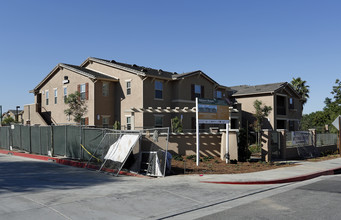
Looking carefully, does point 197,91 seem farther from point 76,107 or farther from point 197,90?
point 76,107

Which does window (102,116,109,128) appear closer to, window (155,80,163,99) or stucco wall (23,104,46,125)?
window (155,80,163,99)

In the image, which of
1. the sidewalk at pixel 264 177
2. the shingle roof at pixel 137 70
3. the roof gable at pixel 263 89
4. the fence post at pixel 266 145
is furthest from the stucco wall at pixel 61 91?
the roof gable at pixel 263 89

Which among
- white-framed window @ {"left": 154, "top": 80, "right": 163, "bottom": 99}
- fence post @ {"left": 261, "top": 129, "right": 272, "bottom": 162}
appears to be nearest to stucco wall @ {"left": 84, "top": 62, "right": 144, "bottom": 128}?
white-framed window @ {"left": 154, "top": 80, "right": 163, "bottom": 99}

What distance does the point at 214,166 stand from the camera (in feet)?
52.4

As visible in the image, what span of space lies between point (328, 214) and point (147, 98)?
20.1 m

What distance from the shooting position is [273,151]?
2061cm

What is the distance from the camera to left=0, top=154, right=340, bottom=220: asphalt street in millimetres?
7695

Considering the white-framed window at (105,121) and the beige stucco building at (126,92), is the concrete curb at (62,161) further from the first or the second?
the white-framed window at (105,121)

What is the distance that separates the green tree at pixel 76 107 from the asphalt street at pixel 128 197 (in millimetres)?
13380

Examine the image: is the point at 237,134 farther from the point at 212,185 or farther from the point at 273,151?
the point at 212,185

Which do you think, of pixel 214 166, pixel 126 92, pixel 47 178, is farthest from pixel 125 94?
pixel 47 178

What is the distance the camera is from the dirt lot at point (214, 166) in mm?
14640

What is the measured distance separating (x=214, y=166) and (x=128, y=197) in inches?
294

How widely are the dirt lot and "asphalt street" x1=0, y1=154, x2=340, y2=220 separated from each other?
1.65 meters
